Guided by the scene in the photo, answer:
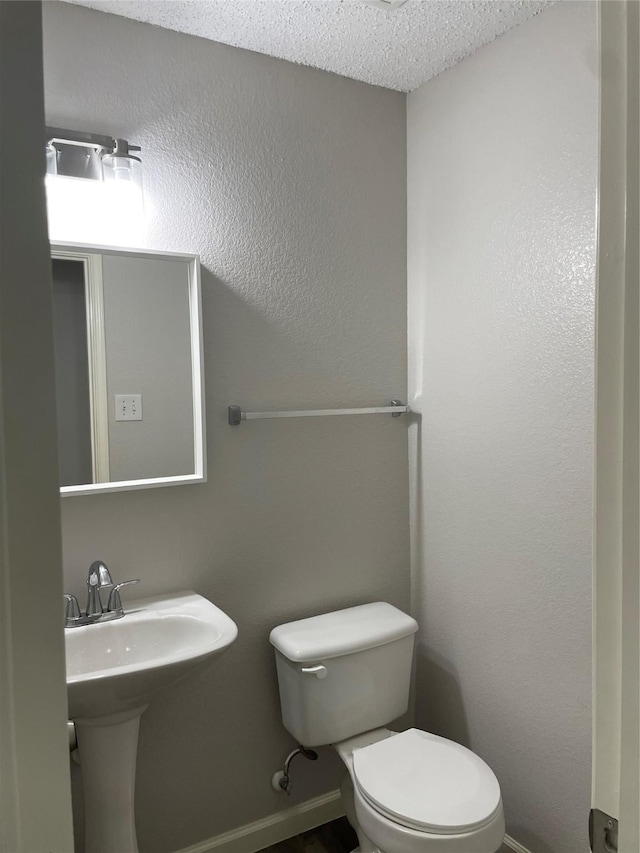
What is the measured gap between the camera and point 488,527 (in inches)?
79.4

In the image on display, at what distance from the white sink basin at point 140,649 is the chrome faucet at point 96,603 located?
1.1 inches

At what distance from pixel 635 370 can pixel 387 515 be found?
5.55 feet

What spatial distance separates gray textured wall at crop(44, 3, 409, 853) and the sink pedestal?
224 millimetres

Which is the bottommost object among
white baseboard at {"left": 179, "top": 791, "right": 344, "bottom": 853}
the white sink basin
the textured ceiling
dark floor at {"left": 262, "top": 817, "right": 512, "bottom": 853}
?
dark floor at {"left": 262, "top": 817, "right": 512, "bottom": 853}

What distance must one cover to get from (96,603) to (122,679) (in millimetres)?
352

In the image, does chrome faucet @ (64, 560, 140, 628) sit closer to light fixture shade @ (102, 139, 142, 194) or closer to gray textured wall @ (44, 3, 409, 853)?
gray textured wall @ (44, 3, 409, 853)

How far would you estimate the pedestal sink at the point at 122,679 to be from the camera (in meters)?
1.44

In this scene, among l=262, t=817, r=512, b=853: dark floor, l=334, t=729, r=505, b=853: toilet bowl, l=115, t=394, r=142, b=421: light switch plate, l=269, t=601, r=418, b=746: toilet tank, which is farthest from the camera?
l=262, t=817, r=512, b=853: dark floor

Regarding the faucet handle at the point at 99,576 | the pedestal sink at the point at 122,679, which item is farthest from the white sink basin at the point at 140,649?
the faucet handle at the point at 99,576

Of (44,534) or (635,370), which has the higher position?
(635,370)

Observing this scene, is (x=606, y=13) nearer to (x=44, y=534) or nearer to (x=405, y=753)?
(x=44, y=534)

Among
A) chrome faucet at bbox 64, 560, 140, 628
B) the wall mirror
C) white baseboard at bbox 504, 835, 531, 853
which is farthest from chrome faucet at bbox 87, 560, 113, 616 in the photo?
white baseboard at bbox 504, 835, 531, 853

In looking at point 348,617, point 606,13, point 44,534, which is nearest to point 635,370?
point 606,13

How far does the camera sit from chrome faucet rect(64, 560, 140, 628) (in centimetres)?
167
